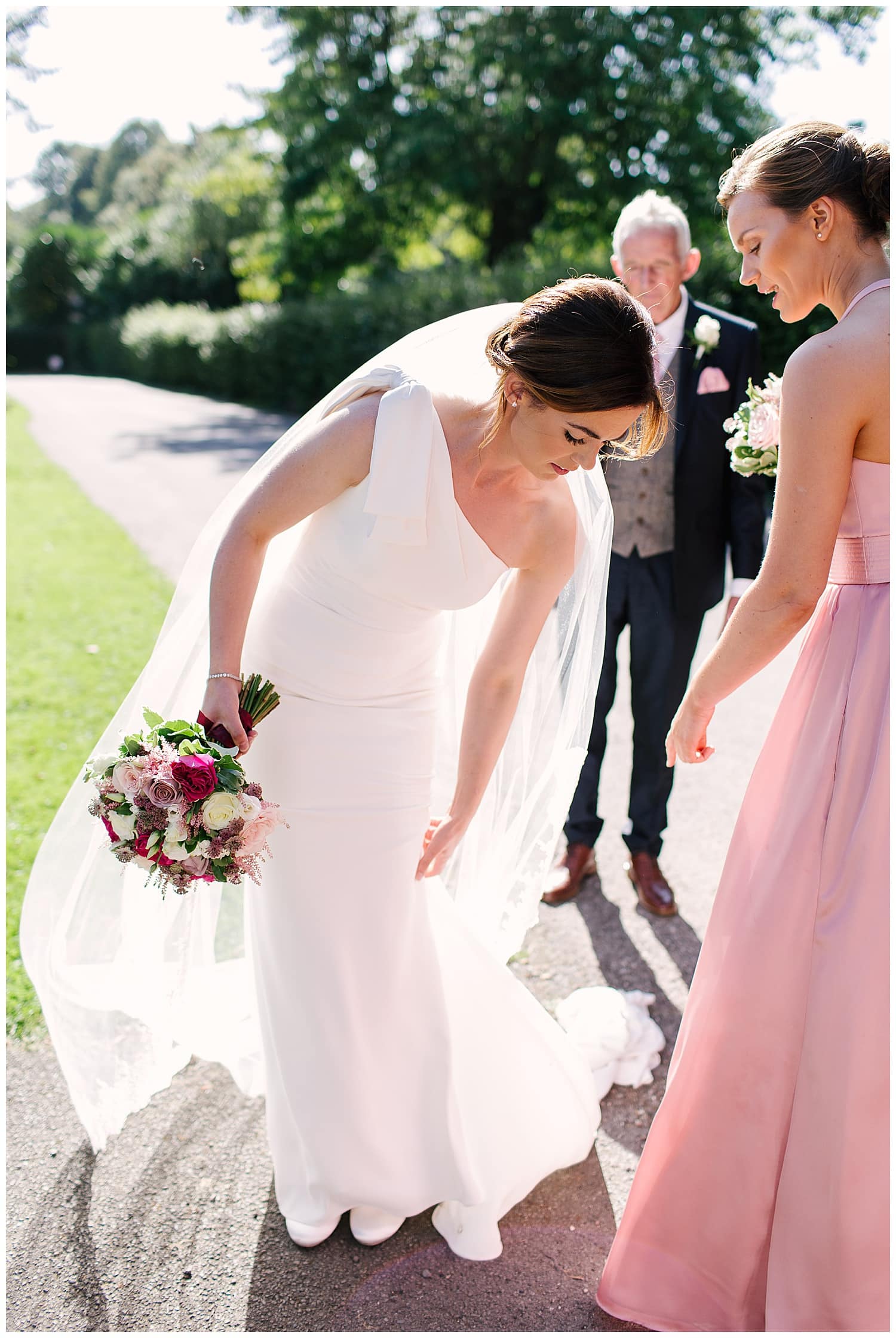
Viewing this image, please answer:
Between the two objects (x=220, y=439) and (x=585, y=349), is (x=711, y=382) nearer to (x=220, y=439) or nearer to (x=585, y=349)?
(x=585, y=349)

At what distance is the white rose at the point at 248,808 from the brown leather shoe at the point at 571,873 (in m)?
2.32

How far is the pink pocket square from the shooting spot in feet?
12.9

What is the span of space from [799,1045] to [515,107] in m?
19.8

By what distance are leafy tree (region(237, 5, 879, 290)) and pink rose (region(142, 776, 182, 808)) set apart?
1774 cm

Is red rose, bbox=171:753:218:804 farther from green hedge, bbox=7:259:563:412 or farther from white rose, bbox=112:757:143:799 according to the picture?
green hedge, bbox=7:259:563:412

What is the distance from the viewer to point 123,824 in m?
2.13

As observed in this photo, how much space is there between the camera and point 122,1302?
2432 millimetres

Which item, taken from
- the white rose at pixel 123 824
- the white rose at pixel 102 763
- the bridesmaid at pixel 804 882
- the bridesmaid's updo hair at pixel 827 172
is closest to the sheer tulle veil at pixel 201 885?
the white rose at pixel 102 763

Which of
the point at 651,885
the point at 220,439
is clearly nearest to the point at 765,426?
the point at 651,885

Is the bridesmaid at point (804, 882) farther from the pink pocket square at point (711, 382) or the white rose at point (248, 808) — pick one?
the pink pocket square at point (711, 382)

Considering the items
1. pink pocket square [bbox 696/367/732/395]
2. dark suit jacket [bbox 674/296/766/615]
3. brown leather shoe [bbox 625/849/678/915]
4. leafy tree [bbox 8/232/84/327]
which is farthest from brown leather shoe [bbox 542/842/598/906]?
leafy tree [bbox 8/232/84/327]

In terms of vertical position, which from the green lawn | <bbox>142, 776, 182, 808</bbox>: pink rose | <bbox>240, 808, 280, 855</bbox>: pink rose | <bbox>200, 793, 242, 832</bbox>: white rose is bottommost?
the green lawn

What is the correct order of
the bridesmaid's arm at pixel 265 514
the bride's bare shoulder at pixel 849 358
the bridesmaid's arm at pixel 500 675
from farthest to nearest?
the bridesmaid's arm at pixel 500 675, the bridesmaid's arm at pixel 265 514, the bride's bare shoulder at pixel 849 358

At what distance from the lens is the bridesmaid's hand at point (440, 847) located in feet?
8.63
